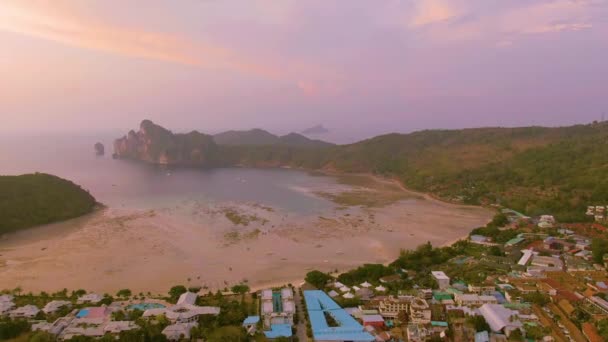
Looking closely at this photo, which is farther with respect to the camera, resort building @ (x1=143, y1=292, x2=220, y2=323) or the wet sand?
the wet sand

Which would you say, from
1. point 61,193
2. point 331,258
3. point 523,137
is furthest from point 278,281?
point 523,137

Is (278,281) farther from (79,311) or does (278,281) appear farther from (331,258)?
(79,311)

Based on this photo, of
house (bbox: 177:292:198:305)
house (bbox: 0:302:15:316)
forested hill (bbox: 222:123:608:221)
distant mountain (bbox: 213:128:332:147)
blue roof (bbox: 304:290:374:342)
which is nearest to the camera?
blue roof (bbox: 304:290:374:342)

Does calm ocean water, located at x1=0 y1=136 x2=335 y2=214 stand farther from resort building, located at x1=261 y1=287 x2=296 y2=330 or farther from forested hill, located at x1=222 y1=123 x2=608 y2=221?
resort building, located at x1=261 y1=287 x2=296 y2=330

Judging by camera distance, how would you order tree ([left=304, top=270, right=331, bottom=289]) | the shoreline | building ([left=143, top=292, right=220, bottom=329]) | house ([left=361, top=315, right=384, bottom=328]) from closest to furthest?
house ([left=361, top=315, right=384, bottom=328]) → building ([left=143, top=292, right=220, bottom=329]) → tree ([left=304, top=270, right=331, bottom=289]) → the shoreline

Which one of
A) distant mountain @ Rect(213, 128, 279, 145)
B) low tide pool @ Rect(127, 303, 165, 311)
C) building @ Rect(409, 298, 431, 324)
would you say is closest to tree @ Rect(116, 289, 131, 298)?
low tide pool @ Rect(127, 303, 165, 311)

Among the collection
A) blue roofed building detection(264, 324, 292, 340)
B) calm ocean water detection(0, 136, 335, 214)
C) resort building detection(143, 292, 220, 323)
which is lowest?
blue roofed building detection(264, 324, 292, 340)

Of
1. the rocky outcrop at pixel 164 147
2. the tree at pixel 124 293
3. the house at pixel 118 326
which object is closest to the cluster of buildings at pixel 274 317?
the house at pixel 118 326

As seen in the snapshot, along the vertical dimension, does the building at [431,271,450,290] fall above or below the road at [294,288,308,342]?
above
